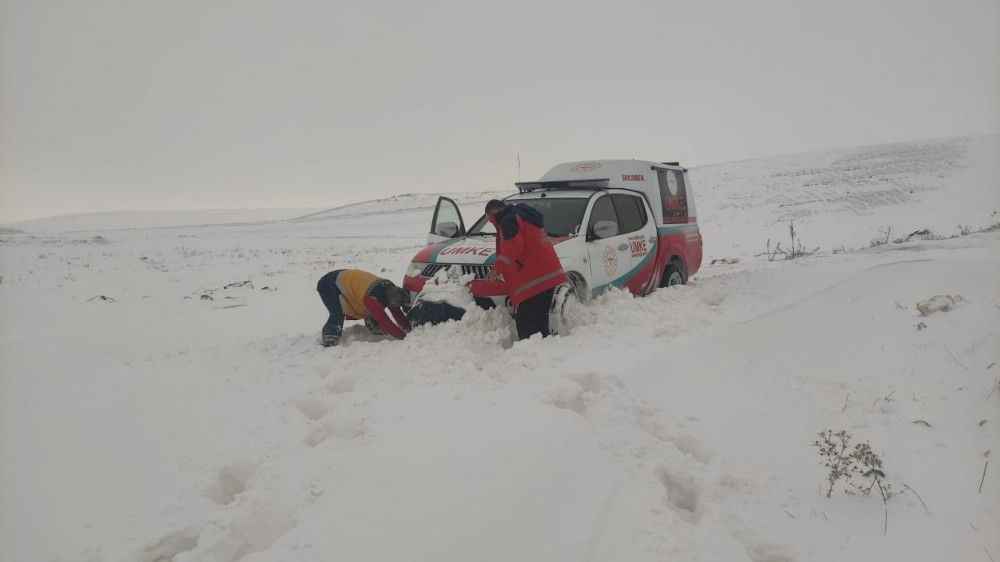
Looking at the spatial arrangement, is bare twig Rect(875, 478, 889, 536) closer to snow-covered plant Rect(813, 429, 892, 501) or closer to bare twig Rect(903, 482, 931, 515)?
snow-covered plant Rect(813, 429, 892, 501)

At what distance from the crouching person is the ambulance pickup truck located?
468 mm

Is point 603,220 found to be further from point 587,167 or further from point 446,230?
point 446,230

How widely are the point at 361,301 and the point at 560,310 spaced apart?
2.02m

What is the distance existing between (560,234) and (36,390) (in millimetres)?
5112

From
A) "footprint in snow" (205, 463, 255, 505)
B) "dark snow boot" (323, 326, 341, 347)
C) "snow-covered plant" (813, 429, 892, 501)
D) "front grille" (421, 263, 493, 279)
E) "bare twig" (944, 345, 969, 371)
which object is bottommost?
"snow-covered plant" (813, 429, 892, 501)

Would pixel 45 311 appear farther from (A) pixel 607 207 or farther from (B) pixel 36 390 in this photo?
(A) pixel 607 207

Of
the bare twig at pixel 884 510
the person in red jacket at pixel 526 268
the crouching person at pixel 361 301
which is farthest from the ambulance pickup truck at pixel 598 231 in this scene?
the bare twig at pixel 884 510

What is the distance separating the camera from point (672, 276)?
8.84 m

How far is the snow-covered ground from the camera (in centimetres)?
299

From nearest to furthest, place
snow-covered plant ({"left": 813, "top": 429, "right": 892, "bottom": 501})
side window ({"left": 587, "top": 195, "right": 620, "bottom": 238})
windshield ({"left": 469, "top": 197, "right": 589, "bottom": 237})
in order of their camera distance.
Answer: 1. snow-covered plant ({"left": 813, "top": 429, "right": 892, "bottom": 501})
2. side window ({"left": 587, "top": 195, "right": 620, "bottom": 238})
3. windshield ({"left": 469, "top": 197, "right": 589, "bottom": 237})

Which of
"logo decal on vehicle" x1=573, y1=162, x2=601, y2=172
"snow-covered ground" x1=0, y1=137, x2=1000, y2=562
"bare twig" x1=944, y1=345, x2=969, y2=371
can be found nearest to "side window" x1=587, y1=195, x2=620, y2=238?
"snow-covered ground" x1=0, y1=137, x2=1000, y2=562

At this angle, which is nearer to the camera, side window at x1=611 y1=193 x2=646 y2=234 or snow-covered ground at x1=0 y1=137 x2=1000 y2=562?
snow-covered ground at x1=0 y1=137 x2=1000 y2=562

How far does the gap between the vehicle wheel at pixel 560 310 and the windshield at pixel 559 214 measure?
4.20 ft

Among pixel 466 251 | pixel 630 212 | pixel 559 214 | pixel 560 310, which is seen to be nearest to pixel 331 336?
pixel 466 251
